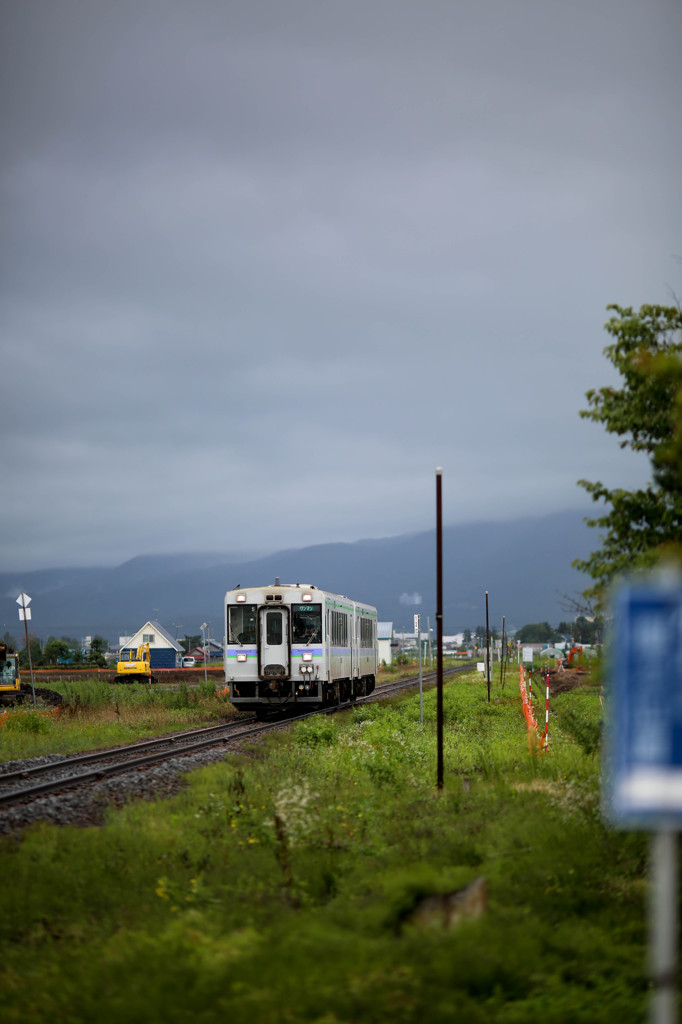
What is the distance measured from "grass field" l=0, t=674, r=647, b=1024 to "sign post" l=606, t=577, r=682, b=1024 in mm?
2293

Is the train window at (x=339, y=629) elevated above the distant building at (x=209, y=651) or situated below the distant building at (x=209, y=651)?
above

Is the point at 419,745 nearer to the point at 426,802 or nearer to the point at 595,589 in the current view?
the point at 426,802

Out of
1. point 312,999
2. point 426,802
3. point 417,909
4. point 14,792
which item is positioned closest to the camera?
point 312,999

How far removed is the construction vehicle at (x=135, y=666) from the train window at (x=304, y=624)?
99.7 ft

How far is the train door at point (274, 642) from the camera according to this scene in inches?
1098

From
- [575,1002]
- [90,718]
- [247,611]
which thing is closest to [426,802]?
[575,1002]

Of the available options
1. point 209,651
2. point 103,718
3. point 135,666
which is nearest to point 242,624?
point 103,718

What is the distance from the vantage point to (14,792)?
1404 centimetres

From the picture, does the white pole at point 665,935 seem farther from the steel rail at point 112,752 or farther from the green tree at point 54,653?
the green tree at point 54,653

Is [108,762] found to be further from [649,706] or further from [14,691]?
[14,691]

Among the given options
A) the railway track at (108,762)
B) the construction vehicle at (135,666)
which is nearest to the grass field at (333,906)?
the railway track at (108,762)

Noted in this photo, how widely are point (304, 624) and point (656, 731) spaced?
79.3ft

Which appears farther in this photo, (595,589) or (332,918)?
(595,589)

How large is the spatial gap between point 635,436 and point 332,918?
5877 millimetres
